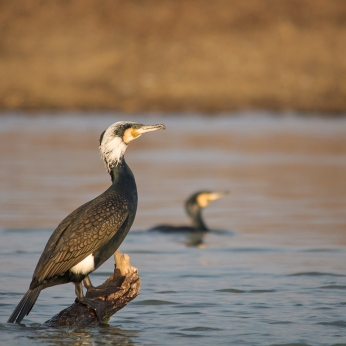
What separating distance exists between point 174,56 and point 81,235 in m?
42.6

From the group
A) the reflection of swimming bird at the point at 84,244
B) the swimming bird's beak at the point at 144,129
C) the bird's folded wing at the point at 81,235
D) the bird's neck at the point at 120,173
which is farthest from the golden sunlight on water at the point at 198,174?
the bird's folded wing at the point at 81,235

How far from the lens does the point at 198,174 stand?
725 inches

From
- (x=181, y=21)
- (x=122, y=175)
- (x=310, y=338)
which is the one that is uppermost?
(x=181, y=21)

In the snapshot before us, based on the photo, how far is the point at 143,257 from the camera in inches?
418

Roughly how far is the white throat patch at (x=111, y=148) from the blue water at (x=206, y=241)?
1.31 meters

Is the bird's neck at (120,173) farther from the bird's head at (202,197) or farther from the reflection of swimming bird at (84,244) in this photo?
the bird's head at (202,197)

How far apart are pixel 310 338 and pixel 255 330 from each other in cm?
45

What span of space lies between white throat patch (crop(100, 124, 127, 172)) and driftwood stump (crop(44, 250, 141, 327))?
0.81 metres

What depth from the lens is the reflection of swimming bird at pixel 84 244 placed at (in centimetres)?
702

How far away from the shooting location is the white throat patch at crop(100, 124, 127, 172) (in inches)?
299

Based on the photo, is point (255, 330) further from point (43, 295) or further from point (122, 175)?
point (43, 295)

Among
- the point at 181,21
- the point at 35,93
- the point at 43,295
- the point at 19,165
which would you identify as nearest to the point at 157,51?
the point at 181,21

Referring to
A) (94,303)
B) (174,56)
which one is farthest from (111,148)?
(174,56)

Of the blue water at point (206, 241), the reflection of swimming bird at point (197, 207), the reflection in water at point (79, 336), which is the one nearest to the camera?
the reflection in water at point (79, 336)
